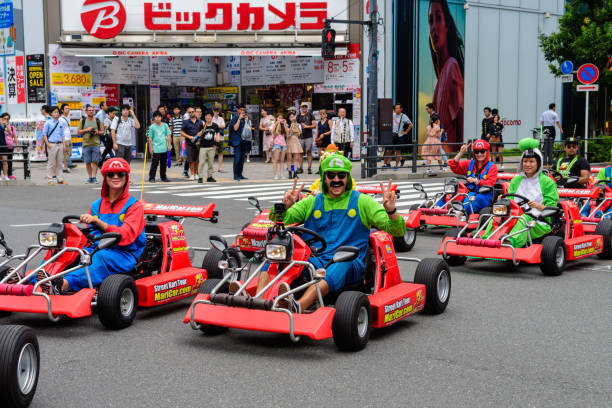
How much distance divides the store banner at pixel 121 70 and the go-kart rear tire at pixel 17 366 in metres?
22.2

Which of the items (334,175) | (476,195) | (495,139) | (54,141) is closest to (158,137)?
(54,141)

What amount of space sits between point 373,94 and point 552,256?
44.1 ft

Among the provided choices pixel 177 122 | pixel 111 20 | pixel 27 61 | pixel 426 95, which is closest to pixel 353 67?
pixel 426 95

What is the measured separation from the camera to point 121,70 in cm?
2580

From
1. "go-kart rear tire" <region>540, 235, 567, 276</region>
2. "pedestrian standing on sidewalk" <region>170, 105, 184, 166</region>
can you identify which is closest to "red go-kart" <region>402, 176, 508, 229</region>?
"go-kart rear tire" <region>540, 235, 567, 276</region>

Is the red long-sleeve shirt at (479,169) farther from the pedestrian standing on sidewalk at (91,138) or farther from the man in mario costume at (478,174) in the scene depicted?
the pedestrian standing on sidewalk at (91,138)

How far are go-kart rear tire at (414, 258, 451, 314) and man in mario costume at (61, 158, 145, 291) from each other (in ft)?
8.10

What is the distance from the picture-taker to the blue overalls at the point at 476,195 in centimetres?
1130

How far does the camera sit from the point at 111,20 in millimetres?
24828

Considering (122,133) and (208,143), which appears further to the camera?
(208,143)

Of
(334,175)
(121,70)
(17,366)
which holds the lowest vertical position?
(17,366)

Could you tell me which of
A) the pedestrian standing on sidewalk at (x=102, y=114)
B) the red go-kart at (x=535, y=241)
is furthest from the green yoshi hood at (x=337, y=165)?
the pedestrian standing on sidewalk at (x=102, y=114)

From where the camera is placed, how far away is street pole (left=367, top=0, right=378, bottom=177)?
825 inches

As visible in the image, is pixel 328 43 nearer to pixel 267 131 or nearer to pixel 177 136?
pixel 267 131
